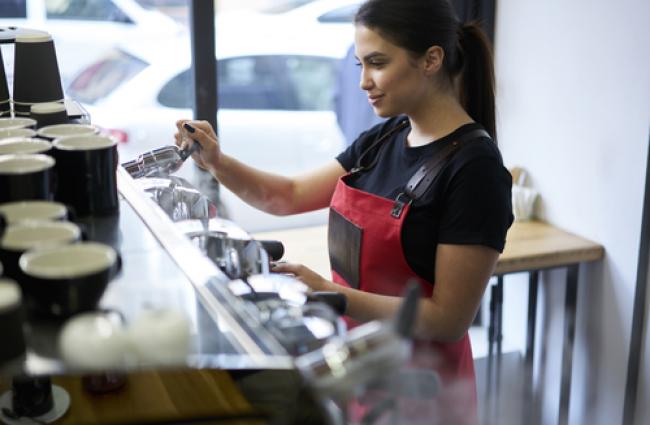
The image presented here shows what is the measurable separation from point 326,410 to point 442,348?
36.2 inches

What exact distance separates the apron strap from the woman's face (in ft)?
0.46

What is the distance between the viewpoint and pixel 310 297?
3.62 feet

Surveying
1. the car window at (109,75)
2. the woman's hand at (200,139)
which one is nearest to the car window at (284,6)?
the car window at (109,75)

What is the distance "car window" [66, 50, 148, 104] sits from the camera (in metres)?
3.04

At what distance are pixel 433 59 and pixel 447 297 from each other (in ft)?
1.70

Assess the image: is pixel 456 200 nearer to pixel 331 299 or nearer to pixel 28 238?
pixel 331 299

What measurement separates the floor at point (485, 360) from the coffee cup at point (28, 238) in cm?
156

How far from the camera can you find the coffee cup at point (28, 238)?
95 cm

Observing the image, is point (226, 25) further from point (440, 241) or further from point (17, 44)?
point (440, 241)

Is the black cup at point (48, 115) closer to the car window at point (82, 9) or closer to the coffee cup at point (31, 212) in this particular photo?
the coffee cup at point (31, 212)

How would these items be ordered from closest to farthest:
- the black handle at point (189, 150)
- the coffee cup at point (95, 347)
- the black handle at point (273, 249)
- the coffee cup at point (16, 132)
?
the coffee cup at point (95, 347) < the coffee cup at point (16, 132) < the black handle at point (273, 249) < the black handle at point (189, 150)

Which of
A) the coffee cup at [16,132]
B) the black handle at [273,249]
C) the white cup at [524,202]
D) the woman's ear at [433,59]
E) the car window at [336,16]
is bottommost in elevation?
the white cup at [524,202]

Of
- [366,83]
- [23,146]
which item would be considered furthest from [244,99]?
[23,146]

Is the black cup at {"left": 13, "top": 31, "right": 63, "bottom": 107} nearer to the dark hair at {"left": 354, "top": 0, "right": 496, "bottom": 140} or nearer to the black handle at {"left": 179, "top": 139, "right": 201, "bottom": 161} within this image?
the black handle at {"left": 179, "top": 139, "right": 201, "bottom": 161}
